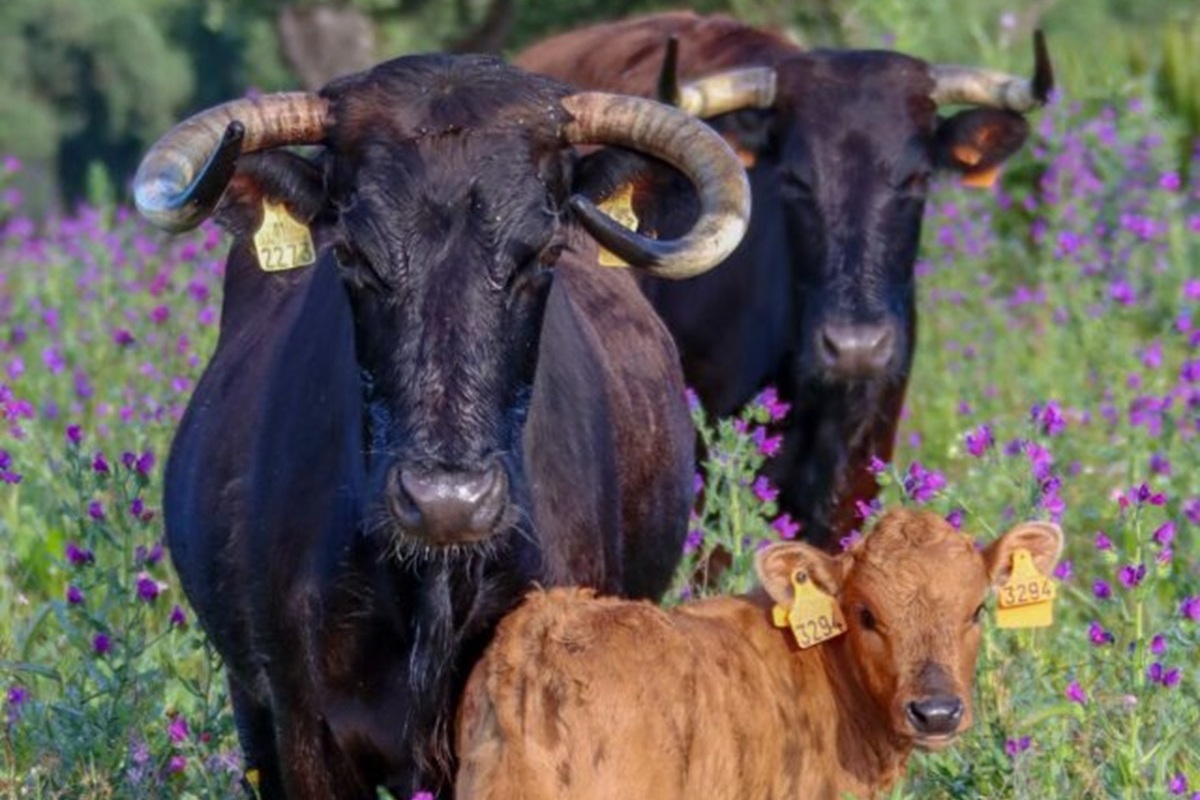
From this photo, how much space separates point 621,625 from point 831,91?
453cm

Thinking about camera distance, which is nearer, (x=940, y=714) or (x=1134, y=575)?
(x=940, y=714)

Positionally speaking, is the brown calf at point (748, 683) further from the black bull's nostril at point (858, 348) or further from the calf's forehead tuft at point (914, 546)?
the black bull's nostril at point (858, 348)

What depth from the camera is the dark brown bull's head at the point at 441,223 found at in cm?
543

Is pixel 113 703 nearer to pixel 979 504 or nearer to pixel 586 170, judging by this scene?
pixel 586 170

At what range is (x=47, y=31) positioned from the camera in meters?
36.2

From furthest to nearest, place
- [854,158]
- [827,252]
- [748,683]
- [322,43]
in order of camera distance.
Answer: [322,43] < [854,158] < [827,252] < [748,683]

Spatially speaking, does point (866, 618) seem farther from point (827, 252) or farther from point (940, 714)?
point (827, 252)

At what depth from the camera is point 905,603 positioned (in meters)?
5.72

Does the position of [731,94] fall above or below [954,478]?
above

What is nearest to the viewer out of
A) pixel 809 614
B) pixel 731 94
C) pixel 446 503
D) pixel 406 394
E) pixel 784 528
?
pixel 446 503

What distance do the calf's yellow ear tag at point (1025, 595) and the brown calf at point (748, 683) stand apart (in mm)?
30

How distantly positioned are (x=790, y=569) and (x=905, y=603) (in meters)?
0.24

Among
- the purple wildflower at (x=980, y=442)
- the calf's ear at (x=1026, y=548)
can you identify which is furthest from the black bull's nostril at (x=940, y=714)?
the purple wildflower at (x=980, y=442)

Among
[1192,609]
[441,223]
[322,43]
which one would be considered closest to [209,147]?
[441,223]
